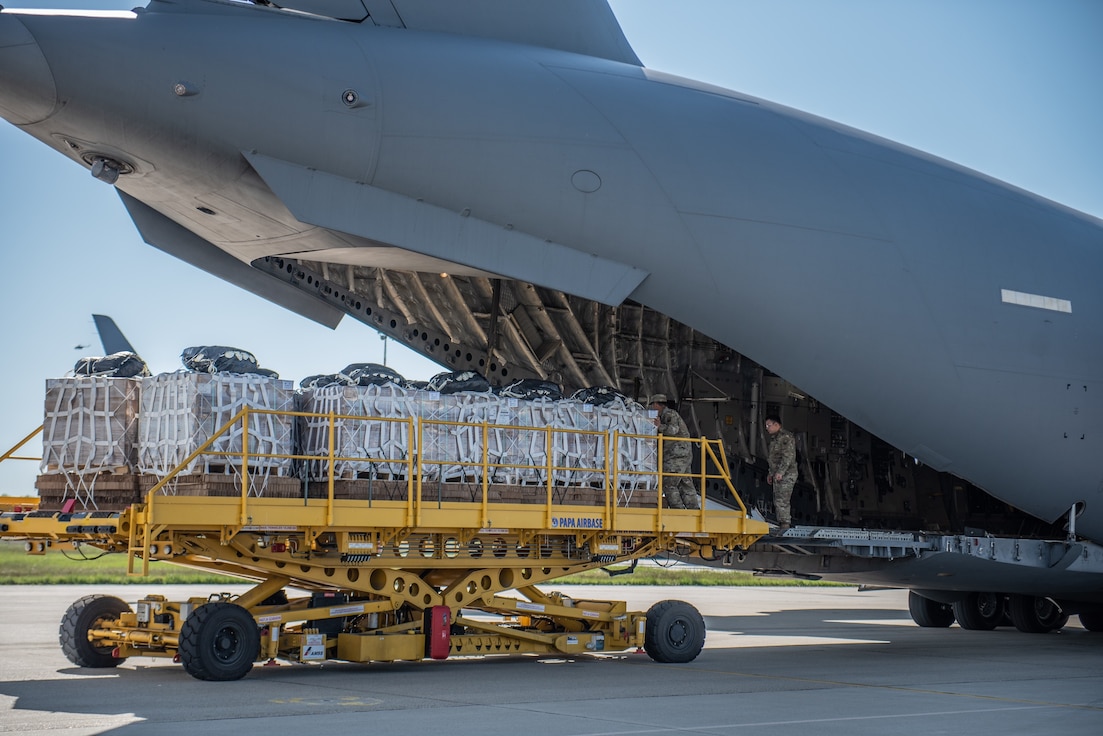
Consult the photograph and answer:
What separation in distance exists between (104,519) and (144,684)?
1475 millimetres

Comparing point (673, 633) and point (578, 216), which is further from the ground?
point (578, 216)

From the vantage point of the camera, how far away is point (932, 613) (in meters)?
22.2

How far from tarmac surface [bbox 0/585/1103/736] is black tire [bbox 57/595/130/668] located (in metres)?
0.25

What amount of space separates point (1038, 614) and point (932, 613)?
2.21 meters

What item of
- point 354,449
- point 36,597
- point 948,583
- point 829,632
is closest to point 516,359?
point 354,449

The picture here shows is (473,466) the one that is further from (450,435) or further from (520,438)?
(520,438)

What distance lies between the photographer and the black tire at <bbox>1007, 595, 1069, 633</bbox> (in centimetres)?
2031

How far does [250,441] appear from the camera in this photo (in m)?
11.0

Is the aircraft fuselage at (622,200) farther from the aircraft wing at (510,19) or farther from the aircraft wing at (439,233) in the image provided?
the aircraft wing at (510,19)

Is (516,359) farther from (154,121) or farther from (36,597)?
(36,597)

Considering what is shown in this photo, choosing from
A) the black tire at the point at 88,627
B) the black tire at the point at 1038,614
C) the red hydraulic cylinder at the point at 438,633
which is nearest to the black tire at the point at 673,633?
the red hydraulic cylinder at the point at 438,633

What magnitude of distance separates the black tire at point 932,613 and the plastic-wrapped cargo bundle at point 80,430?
15616 mm

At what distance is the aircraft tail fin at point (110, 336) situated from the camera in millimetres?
14734

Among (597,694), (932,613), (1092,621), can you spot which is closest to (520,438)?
(597,694)
